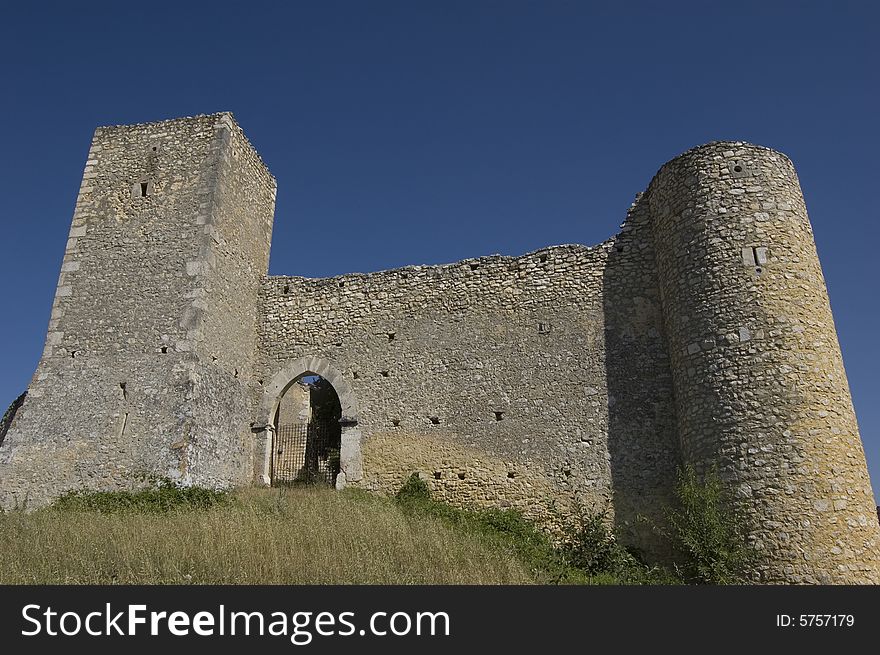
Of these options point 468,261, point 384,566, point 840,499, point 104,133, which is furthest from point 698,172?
point 104,133

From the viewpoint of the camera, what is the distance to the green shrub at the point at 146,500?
9633 millimetres

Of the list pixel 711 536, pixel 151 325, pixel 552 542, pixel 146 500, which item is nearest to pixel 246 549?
pixel 146 500

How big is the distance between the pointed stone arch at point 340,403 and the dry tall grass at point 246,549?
240cm

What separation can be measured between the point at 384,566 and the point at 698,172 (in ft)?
25.9

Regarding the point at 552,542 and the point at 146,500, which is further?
the point at 552,542

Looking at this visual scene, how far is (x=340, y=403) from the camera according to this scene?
12664 millimetres

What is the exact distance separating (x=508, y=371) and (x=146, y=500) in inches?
246

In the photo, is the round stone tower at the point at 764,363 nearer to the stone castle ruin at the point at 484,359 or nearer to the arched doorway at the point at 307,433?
the stone castle ruin at the point at 484,359

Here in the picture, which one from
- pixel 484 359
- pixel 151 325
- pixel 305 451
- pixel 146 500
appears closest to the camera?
pixel 146 500

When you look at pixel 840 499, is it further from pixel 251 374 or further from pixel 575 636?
pixel 251 374

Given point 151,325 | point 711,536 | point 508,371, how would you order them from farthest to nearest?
point 508,371
point 151,325
point 711,536

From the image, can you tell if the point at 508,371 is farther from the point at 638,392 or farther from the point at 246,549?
the point at 246,549

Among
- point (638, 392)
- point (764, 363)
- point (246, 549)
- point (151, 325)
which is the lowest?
point (246, 549)

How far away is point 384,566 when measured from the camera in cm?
688
